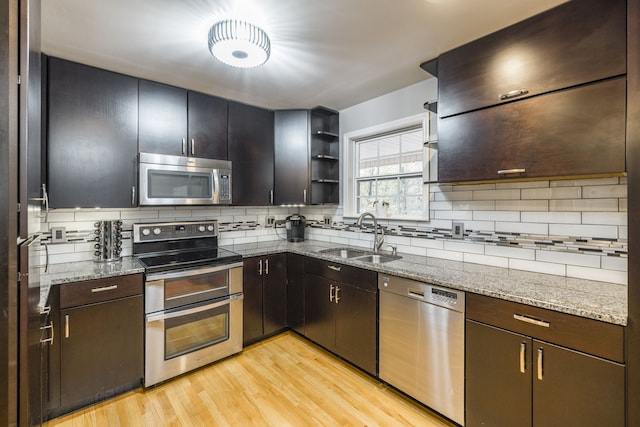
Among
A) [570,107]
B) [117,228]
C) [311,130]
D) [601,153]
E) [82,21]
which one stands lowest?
[117,228]

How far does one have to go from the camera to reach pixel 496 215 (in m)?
2.12

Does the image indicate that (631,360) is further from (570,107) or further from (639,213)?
(570,107)

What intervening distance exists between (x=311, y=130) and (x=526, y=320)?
2495 millimetres

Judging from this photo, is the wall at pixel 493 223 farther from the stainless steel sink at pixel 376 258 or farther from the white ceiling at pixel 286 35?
the white ceiling at pixel 286 35

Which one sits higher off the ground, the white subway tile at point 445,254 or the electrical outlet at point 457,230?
the electrical outlet at point 457,230

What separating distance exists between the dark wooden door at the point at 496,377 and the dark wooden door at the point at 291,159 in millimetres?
2061

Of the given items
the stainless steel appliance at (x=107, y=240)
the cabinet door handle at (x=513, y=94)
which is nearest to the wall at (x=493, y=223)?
the stainless steel appliance at (x=107, y=240)

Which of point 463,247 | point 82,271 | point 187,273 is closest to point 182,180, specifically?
point 187,273

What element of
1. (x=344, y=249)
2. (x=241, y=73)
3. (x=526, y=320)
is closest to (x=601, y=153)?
(x=526, y=320)

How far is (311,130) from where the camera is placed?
3178 mm

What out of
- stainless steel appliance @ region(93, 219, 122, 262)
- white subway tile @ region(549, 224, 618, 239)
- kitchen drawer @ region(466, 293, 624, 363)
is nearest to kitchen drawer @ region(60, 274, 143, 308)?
stainless steel appliance @ region(93, 219, 122, 262)

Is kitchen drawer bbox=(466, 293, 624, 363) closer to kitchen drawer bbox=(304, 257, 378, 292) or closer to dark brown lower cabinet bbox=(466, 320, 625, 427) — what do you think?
dark brown lower cabinet bbox=(466, 320, 625, 427)

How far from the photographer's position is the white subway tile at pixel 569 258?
67.9 inches

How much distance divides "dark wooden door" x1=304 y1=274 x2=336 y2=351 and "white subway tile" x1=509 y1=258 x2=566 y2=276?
1.35 meters
